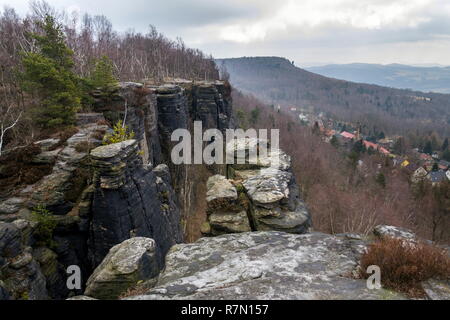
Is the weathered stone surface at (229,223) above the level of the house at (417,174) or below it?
above

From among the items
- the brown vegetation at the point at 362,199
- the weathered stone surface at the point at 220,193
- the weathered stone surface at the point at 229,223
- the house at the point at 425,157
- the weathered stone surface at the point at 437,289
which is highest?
the weathered stone surface at the point at 220,193

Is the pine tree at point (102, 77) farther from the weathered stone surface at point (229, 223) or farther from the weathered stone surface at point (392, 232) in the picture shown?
the weathered stone surface at point (392, 232)

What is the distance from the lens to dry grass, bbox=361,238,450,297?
561 centimetres

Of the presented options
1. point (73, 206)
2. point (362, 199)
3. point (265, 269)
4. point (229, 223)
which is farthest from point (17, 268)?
point (362, 199)

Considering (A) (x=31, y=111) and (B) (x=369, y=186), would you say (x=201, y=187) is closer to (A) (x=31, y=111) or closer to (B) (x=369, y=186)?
(A) (x=31, y=111)

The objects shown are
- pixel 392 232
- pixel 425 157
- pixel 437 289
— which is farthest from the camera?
pixel 425 157

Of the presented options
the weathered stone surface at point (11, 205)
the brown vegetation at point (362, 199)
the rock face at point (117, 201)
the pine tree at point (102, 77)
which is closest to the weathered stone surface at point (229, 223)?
the rock face at point (117, 201)

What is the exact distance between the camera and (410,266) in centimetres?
564

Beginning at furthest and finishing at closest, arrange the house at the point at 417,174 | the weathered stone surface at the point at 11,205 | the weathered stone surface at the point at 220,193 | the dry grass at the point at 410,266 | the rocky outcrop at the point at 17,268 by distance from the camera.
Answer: the house at the point at 417,174 < the weathered stone surface at the point at 11,205 < the weathered stone surface at the point at 220,193 < the rocky outcrop at the point at 17,268 < the dry grass at the point at 410,266

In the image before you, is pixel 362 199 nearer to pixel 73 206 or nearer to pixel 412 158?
pixel 73 206

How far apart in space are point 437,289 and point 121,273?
8.09m

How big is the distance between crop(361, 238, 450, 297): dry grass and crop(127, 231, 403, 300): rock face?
33 centimetres

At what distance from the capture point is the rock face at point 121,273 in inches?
324

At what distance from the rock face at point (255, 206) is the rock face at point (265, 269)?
1.69 metres
